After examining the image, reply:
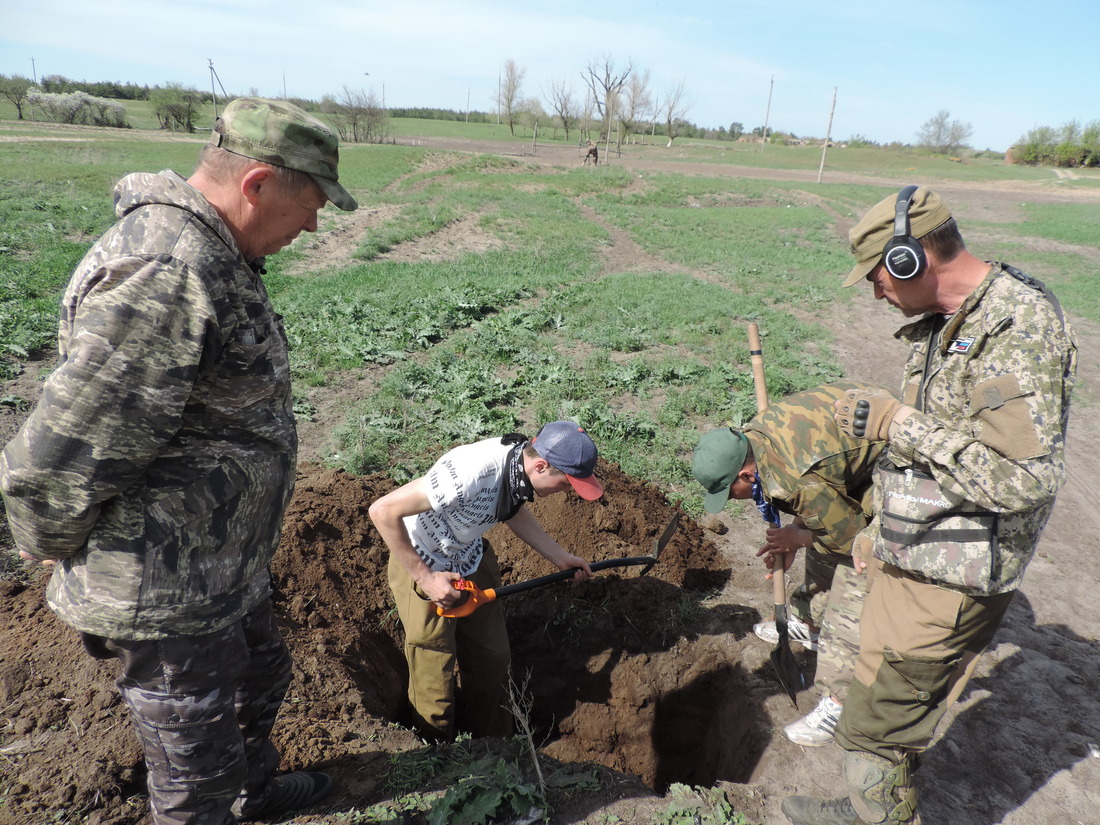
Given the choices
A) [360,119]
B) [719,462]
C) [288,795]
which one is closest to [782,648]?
[719,462]

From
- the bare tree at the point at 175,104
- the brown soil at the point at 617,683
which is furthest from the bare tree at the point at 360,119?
the brown soil at the point at 617,683

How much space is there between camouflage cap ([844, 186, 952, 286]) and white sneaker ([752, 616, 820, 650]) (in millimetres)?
2440

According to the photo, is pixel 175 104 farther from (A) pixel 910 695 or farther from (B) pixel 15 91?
(A) pixel 910 695

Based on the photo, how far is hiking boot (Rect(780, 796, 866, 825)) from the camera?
290 cm

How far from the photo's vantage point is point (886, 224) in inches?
95.2

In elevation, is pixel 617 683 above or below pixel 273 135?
below

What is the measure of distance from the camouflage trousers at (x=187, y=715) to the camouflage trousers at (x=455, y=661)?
3.88 ft

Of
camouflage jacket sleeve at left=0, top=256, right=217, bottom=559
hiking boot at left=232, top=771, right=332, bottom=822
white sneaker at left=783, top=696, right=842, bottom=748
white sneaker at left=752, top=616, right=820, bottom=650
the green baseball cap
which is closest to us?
camouflage jacket sleeve at left=0, top=256, right=217, bottom=559

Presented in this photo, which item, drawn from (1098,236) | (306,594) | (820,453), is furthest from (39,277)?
(1098,236)

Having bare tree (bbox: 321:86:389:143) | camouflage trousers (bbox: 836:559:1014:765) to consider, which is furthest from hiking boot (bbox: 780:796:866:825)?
bare tree (bbox: 321:86:389:143)

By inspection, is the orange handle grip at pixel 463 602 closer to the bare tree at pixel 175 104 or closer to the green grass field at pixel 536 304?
the green grass field at pixel 536 304

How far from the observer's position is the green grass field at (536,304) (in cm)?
674

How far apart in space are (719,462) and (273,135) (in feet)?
7.22

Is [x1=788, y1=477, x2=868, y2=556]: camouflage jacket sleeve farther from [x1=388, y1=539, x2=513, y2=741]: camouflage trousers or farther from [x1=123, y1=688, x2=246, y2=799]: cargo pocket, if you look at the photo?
[x1=123, y1=688, x2=246, y2=799]: cargo pocket
